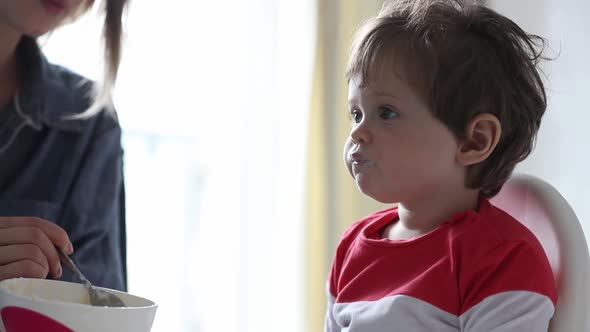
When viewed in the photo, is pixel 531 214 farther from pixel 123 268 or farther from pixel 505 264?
pixel 123 268

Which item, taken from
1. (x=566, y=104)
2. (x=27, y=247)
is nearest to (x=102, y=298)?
(x=27, y=247)

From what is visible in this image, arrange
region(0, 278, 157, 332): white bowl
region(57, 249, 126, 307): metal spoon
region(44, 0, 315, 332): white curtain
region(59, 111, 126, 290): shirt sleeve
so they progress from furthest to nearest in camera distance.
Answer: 1. region(44, 0, 315, 332): white curtain
2. region(59, 111, 126, 290): shirt sleeve
3. region(57, 249, 126, 307): metal spoon
4. region(0, 278, 157, 332): white bowl

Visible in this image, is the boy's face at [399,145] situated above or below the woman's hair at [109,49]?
below

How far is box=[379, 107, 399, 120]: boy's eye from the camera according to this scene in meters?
0.84

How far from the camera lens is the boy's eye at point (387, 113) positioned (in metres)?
0.84

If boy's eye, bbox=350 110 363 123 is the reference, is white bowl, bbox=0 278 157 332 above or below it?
below

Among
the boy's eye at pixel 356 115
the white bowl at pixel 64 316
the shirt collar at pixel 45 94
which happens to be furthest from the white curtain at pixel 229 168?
the white bowl at pixel 64 316

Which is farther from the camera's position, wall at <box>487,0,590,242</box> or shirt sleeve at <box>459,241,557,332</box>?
wall at <box>487,0,590,242</box>

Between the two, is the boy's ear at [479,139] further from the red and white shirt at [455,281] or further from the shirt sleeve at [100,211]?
the shirt sleeve at [100,211]

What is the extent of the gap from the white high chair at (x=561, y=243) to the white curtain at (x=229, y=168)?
111 cm

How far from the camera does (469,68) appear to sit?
2.70ft

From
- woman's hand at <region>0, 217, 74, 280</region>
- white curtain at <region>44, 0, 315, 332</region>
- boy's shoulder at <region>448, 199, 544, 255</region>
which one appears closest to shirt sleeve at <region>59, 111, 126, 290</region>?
woman's hand at <region>0, 217, 74, 280</region>

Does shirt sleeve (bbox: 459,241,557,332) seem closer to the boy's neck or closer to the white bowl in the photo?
the boy's neck

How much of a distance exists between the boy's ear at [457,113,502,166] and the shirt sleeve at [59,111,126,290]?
0.53 metres
